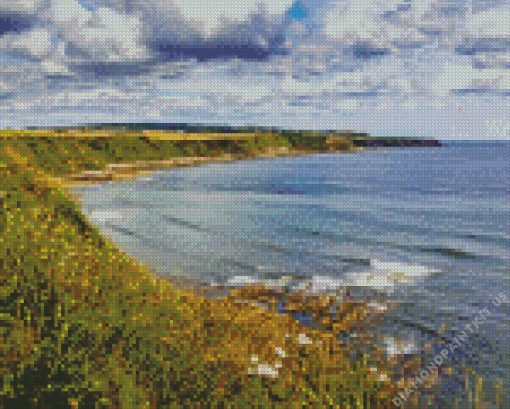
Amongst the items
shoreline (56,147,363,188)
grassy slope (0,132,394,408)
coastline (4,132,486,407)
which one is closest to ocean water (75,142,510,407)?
coastline (4,132,486,407)

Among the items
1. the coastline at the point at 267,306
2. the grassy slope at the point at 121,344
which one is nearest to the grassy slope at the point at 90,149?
the coastline at the point at 267,306

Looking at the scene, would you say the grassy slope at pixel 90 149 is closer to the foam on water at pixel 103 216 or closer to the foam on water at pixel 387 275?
the foam on water at pixel 103 216

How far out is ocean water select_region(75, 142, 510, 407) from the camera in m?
18.5

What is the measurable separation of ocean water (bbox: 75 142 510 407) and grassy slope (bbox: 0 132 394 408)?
4.66m

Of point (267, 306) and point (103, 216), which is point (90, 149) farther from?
point (267, 306)

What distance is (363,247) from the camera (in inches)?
1254

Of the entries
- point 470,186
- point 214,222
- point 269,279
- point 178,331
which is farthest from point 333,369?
point 470,186

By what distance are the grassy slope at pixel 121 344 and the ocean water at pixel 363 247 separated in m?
4.66

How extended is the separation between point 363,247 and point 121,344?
23.9 m

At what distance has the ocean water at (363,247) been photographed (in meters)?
18.5

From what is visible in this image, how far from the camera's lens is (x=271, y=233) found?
36594 millimetres

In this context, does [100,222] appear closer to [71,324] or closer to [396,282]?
[396,282]

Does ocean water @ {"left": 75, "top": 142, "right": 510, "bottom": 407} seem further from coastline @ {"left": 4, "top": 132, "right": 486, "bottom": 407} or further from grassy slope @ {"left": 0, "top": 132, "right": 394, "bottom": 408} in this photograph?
grassy slope @ {"left": 0, "top": 132, "right": 394, "bottom": 408}

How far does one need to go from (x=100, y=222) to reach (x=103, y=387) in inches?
1273
